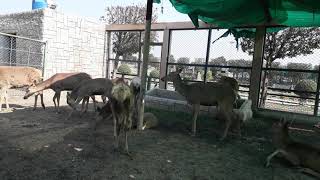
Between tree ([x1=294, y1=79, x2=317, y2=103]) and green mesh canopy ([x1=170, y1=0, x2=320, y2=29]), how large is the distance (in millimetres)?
2308

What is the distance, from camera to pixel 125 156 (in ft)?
15.7

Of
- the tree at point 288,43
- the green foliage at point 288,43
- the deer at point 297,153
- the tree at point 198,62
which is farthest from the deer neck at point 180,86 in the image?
the green foliage at point 288,43

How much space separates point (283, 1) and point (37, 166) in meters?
5.23

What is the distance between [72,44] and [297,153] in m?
10.4

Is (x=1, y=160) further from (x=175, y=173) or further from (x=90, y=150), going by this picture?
(x=175, y=173)

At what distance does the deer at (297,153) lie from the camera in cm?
462

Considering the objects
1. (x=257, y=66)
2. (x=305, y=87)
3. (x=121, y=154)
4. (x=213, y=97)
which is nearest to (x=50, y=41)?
(x=257, y=66)

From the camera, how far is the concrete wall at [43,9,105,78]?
1214cm

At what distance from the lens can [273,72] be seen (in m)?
10.2

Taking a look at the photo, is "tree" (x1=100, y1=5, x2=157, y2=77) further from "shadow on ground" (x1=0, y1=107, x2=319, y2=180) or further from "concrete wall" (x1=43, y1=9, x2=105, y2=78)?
"shadow on ground" (x1=0, y1=107, x2=319, y2=180)

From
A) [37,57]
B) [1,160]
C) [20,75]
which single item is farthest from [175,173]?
[37,57]

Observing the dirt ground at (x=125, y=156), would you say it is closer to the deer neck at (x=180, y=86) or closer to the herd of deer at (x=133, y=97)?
the herd of deer at (x=133, y=97)

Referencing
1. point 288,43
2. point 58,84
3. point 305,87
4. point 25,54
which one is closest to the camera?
point 58,84

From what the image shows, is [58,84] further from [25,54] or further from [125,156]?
[25,54]
